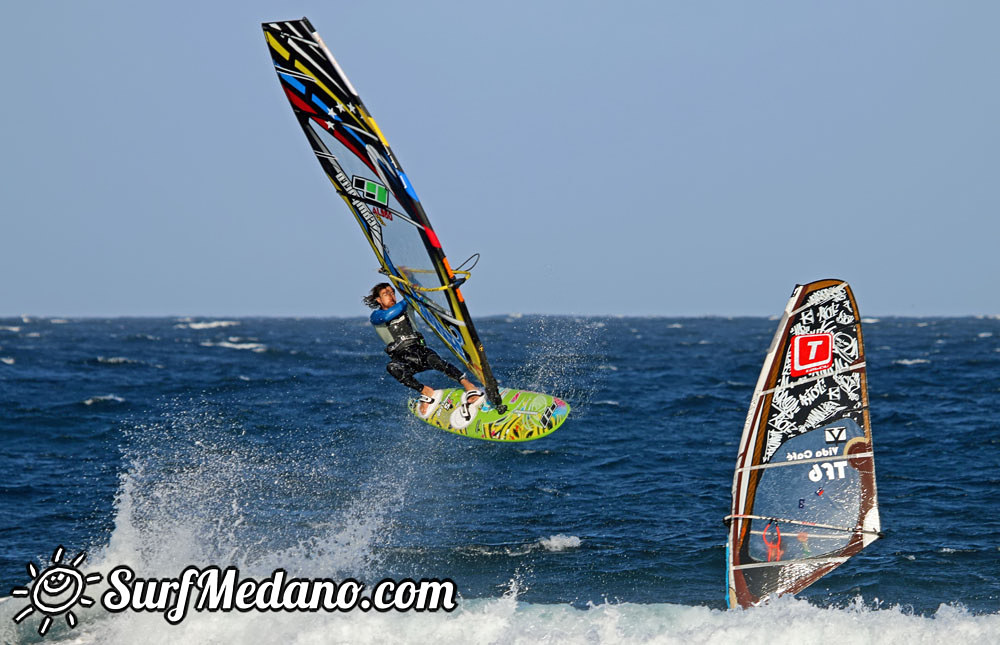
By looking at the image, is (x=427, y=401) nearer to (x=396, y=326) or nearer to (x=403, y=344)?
(x=403, y=344)

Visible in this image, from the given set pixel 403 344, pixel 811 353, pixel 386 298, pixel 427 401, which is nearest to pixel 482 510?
pixel 427 401

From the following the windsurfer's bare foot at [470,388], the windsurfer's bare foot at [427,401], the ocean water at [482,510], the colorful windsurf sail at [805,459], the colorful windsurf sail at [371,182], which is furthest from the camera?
the windsurfer's bare foot at [427,401]

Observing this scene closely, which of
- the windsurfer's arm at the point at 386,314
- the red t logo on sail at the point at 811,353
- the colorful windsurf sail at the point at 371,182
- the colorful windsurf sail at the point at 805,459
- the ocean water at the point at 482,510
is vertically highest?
the colorful windsurf sail at the point at 371,182

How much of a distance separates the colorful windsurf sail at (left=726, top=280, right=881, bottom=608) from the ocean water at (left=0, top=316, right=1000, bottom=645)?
212cm

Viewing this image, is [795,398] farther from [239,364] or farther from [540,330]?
[239,364]

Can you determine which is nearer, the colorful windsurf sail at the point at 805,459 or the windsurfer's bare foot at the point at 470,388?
the colorful windsurf sail at the point at 805,459

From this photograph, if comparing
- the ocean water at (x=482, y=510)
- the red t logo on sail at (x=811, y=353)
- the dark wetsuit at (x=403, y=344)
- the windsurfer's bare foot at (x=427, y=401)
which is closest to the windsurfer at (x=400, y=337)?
the dark wetsuit at (x=403, y=344)

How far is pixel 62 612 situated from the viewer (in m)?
11.7

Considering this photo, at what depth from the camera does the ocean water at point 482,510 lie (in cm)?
1123

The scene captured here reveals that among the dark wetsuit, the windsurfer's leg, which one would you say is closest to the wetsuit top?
the dark wetsuit

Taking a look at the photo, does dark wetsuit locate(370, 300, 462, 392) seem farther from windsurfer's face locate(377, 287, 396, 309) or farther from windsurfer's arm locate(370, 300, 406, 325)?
windsurfer's face locate(377, 287, 396, 309)

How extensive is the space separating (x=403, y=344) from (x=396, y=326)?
0.25 metres

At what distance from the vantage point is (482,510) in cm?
1658

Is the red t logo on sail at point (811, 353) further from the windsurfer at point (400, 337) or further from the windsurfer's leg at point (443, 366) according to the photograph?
the windsurfer at point (400, 337)
